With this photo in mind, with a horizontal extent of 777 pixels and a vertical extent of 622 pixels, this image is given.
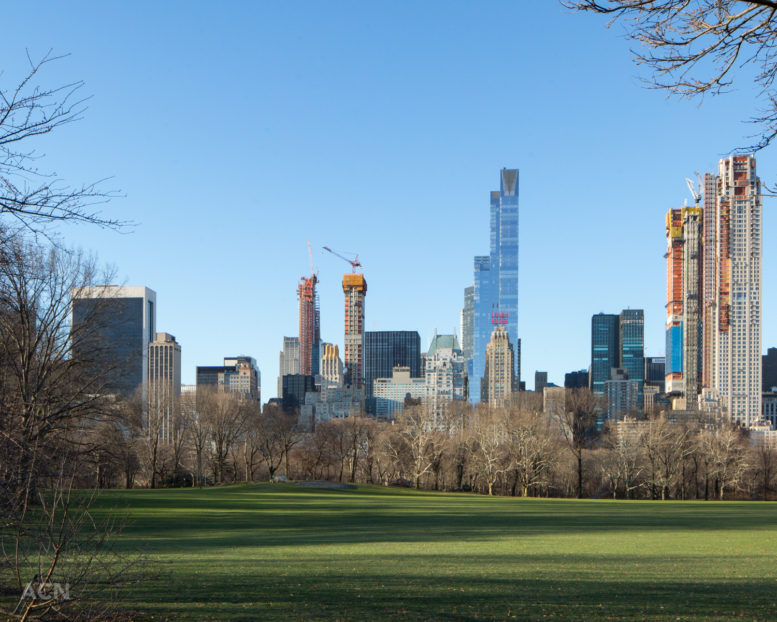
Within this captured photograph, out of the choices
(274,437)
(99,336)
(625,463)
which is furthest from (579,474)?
(99,336)

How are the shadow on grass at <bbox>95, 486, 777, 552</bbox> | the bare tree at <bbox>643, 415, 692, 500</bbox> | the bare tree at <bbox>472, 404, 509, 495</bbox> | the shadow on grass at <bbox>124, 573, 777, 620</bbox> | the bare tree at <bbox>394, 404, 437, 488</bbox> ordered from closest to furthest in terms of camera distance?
the shadow on grass at <bbox>124, 573, 777, 620</bbox> → the shadow on grass at <bbox>95, 486, 777, 552</bbox> → the bare tree at <bbox>472, 404, 509, 495</bbox> → the bare tree at <bbox>643, 415, 692, 500</bbox> → the bare tree at <bbox>394, 404, 437, 488</bbox>

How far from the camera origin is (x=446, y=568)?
17.5 metres

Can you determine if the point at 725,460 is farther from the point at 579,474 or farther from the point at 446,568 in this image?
the point at 446,568

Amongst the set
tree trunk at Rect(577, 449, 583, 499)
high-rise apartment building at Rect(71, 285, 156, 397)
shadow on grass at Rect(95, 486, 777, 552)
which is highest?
high-rise apartment building at Rect(71, 285, 156, 397)

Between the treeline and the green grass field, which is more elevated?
the green grass field

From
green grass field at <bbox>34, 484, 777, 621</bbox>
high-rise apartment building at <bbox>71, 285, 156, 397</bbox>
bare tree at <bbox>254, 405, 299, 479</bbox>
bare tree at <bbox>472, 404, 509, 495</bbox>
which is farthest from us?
bare tree at <bbox>254, 405, 299, 479</bbox>

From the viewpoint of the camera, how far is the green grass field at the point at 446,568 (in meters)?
12.2

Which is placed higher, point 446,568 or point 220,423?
point 446,568

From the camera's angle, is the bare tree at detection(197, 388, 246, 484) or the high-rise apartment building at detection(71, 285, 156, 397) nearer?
the high-rise apartment building at detection(71, 285, 156, 397)

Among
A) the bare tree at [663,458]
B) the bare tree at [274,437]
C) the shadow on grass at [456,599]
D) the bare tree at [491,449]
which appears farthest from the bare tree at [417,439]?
the shadow on grass at [456,599]

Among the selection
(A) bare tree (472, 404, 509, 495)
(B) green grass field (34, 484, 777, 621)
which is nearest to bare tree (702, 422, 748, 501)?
(A) bare tree (472, 404, 509, 495)

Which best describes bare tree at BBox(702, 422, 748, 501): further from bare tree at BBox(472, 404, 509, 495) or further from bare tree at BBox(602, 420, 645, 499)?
bare tree at BBox(472, 404, 509, 495)

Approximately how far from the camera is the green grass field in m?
12.2

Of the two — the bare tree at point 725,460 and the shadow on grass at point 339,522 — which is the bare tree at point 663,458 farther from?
the shadow on grass at point 339,522
